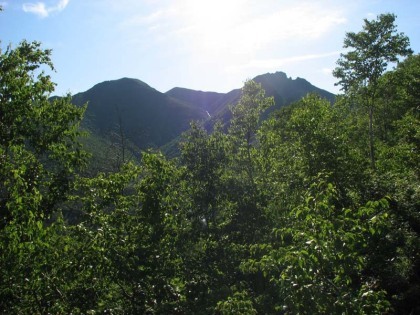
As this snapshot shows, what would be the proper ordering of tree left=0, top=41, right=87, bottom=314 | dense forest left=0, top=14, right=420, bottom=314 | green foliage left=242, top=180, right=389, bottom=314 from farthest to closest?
tree left=0, top=41, right=87, bottom=314 → dense forest left=0, top=14, right=420, bottom=314 → green foliage left=242, top=180, right=389, bottom=314

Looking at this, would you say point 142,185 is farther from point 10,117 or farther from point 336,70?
point 336,70

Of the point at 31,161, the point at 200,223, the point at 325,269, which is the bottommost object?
the point at 200,223

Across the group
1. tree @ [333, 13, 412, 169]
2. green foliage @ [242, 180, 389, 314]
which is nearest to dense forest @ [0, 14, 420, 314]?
green foliage @ [242, 180, 389, 314]

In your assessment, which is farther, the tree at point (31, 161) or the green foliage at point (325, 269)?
the tree at point (31, 161)

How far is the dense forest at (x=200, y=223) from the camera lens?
586cm

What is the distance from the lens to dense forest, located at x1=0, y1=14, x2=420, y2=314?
5.86m

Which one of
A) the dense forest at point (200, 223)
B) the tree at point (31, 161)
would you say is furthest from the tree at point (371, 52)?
the tree at point (31, 161)

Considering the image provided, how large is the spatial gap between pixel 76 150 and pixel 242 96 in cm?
971

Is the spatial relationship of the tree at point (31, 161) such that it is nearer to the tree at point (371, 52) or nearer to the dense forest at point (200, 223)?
Result: the dense forest at point (200, 223)

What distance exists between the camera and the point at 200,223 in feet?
52.2

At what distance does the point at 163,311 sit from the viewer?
10297 millimetres

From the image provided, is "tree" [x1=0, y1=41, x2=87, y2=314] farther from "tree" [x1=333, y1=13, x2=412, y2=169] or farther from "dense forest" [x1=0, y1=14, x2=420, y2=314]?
"tree" [x1=333, y1=13, x2=412, y2=169]

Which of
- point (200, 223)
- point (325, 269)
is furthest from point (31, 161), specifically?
point (325, 269)

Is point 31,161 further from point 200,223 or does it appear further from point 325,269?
point 325,269
